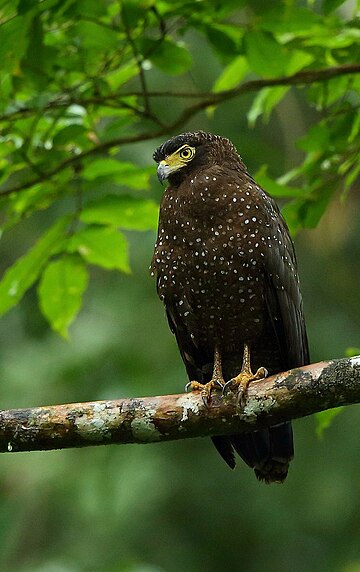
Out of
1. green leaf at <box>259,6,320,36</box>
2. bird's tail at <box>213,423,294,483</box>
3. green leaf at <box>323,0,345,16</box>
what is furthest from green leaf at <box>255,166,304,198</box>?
bird's tail at <box>213,423,294,483</box>

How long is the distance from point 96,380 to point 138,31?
3850 millimetres

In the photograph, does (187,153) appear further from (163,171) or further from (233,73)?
(233,73)

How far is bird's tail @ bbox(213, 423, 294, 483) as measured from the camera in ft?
15.0

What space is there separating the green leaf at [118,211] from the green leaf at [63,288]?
0.23 m

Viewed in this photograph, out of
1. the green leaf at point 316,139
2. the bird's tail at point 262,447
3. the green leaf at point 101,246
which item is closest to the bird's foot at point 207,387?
the bird's tail at point 262,447

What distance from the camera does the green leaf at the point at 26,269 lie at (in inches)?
166

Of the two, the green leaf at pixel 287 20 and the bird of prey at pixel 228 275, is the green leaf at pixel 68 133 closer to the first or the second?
the bird of prey at pixel 228 275

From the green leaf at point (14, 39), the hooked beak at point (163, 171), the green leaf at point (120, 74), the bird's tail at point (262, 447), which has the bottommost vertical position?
the bird's tail at point (262, 447)

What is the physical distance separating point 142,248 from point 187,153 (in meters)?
3.63

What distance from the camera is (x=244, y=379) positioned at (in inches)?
158

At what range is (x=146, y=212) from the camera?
435cm

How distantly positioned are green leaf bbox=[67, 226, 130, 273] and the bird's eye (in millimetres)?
567

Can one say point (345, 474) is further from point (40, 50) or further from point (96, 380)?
point (40, 50)

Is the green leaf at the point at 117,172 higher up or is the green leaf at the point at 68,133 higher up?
the green leaf at the point at 68,133
